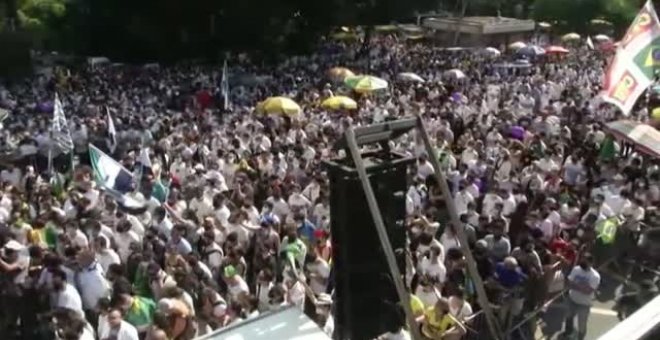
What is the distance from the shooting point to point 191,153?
14.6 metres

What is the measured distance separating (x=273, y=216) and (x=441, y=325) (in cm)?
367

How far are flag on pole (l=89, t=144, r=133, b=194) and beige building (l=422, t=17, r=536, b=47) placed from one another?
29.3 meters

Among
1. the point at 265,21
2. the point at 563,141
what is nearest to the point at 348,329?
the point at 563,141

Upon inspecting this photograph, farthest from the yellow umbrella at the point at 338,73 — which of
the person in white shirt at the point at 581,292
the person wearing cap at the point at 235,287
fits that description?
the person wearing cap at the point at 235,287

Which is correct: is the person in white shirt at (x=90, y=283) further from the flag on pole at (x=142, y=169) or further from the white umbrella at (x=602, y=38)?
the white umbrella at (x=602, y=38)

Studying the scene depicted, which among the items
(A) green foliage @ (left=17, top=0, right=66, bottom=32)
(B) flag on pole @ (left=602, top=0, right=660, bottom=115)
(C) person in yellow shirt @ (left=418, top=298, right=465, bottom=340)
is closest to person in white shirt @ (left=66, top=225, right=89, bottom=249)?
(C) person in yellow shirt @ (left=418, top=298, right=465, bottom=340)

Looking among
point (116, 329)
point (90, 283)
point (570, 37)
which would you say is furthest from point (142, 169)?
point (570, 37)

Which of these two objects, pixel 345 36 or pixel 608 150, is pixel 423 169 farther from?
pixel 345 36

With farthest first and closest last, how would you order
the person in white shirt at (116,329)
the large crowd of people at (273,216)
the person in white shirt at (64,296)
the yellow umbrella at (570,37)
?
the yellow umbrella at (570,37), the large crowd of people at (273,216), the person in white shirt at (64,296), the person in white shirt at (116,329)

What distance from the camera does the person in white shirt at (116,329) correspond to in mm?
6867

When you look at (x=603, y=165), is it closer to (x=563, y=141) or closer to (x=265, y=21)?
(x=563, y=141)

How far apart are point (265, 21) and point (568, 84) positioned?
13532 mm

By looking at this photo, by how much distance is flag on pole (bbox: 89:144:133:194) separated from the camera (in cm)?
1097

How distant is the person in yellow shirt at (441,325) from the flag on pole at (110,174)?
4.94 m
